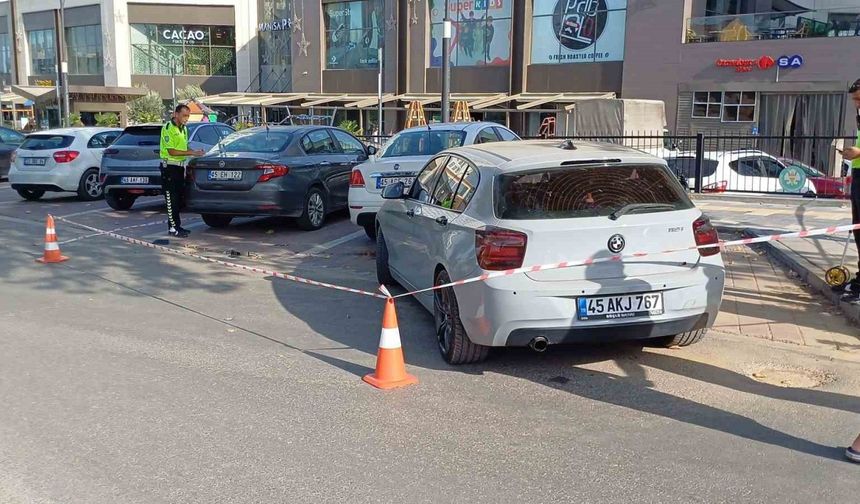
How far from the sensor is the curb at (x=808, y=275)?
22.6 feet

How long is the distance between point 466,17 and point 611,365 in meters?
32.3

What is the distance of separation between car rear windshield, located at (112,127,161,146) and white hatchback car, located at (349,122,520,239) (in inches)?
206

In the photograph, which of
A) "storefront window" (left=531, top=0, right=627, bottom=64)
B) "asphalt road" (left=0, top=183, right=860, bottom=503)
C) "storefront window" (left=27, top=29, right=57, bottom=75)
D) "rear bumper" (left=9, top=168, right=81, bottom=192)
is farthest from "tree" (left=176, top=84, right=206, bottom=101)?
"asphalt road" (left=0, top=183, right=860, bottom=503)

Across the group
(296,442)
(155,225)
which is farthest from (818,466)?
(155,225)

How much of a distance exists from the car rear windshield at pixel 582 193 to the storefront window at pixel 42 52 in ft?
184

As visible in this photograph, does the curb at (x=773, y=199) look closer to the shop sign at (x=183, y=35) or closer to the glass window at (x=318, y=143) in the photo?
the glass window at (x=318, y=143)

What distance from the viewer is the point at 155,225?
514 inches

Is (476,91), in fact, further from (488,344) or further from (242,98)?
(488,344)

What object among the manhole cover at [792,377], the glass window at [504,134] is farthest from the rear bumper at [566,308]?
the glass window at [504,134]

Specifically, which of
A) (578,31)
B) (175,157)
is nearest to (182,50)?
(578,31)

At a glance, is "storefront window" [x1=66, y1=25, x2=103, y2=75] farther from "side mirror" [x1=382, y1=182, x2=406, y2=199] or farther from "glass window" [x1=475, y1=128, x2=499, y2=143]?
"side mirror" [x1=382, y1=182, x2=406, y2=199]

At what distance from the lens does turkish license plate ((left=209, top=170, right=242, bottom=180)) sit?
37.3 feet

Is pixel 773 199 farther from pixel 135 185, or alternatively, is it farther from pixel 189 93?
pixel 189 93

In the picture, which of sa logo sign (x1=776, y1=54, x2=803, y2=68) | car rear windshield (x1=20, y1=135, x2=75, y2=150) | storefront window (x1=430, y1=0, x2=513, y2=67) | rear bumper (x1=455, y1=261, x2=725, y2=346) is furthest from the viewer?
storefront window (x1=430, y1=0, x2=513, y2=67)
